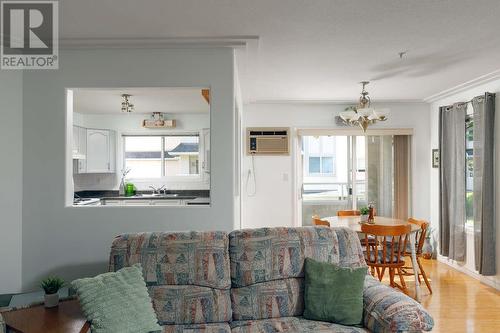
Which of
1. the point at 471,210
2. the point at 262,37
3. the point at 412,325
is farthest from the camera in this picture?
the point at 471,210

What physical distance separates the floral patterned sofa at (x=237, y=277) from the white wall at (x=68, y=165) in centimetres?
89

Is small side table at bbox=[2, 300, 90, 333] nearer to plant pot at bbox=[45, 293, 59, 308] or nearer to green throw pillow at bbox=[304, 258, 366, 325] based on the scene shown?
plant pot at bbox=[45, 293, 59, 308]

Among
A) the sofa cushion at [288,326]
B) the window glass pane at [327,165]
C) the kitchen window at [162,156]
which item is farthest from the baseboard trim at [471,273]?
the kitchen window at [162,156]

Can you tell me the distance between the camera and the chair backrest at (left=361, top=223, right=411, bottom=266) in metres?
3.94

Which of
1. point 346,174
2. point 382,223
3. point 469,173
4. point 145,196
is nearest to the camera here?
point 382,223

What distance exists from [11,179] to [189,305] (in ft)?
7.22

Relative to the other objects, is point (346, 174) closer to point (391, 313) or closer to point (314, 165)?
point (314, 165)

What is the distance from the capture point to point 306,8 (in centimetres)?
270

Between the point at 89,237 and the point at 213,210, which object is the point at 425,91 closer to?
the point at 213,210

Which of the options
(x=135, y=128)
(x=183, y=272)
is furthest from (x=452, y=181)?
(x=135, y=128)

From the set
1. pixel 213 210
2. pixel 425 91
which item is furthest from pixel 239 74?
pixel 425 91

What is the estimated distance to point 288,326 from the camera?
2.32 metres

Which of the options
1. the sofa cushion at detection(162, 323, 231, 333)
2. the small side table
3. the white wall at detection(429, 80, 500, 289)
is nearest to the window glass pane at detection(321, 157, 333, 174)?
the white wall at detection(429, 80, 500, 289)

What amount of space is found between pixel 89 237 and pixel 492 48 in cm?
429
